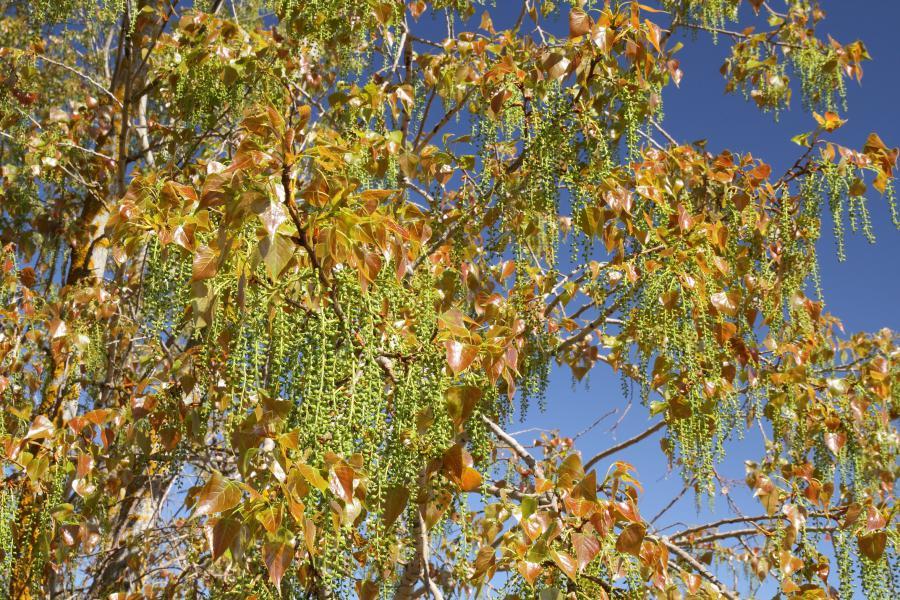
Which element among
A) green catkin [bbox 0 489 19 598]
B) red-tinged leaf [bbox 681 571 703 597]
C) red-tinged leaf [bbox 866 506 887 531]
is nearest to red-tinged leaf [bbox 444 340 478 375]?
red-tinged leaf [bbox 681 571 703 597]

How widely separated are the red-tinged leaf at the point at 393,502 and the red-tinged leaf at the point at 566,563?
1.29ft

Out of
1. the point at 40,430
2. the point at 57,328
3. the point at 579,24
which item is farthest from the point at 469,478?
the point at 57,328

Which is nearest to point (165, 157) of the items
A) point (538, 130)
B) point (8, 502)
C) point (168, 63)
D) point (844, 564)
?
point (168, 63)

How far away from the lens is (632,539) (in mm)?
2086

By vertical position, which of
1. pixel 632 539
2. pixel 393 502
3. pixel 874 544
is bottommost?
pixel 393 502

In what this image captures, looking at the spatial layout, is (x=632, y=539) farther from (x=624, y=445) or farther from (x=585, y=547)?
(x=624, y=445)

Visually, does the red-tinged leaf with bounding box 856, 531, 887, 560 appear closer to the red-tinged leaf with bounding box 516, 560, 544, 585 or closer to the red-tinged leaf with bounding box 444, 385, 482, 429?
the red-tinged leaf with bounding box 516, 560, 544, 585

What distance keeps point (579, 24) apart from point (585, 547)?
1544 millimetres

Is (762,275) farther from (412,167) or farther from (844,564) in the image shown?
(412,167)

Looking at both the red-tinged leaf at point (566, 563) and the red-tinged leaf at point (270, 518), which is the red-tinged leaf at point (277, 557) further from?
the red-tinged leaf at point (566, 563)

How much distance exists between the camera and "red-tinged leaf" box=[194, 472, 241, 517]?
1.72 meters

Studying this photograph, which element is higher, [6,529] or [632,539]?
[632,539]

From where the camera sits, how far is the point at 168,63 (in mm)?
4039

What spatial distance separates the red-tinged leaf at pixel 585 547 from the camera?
1.99m
